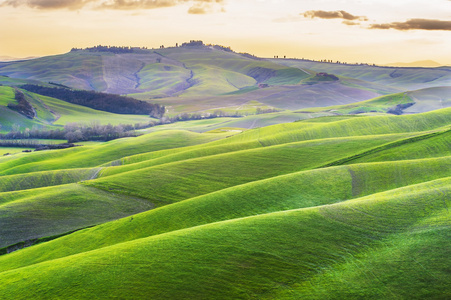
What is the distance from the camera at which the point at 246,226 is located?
30.8m

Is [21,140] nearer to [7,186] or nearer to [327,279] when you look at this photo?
[7,186]

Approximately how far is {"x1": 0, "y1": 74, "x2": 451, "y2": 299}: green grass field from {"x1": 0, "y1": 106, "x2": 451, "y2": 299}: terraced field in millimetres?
118

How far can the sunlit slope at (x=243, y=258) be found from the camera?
23.8 metres

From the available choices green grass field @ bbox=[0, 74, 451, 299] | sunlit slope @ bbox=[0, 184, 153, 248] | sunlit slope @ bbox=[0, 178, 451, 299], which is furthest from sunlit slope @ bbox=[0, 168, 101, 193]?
sunlit slope @ bbox=[0, 178, 451, 299]

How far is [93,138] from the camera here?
A: 147 metres

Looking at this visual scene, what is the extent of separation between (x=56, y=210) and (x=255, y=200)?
89.4 ft

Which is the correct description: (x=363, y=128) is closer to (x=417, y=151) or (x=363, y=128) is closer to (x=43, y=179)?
(x=417, y=151)

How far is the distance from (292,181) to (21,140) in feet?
416

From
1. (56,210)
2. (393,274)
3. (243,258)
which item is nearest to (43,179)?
(56,210)

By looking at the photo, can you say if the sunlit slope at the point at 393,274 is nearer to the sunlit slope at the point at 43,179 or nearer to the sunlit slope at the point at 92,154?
the sunlit slope at the point at 43,179

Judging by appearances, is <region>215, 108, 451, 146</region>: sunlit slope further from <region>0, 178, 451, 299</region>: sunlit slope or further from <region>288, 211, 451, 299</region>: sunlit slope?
<region>288, 211, 451, 299</region>: sunlit slope

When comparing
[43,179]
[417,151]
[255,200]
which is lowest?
[43,179]

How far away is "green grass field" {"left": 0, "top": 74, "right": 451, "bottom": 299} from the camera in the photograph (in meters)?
24.0

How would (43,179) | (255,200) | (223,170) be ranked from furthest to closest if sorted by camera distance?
(43,179) → (223,170) → (255,200)
